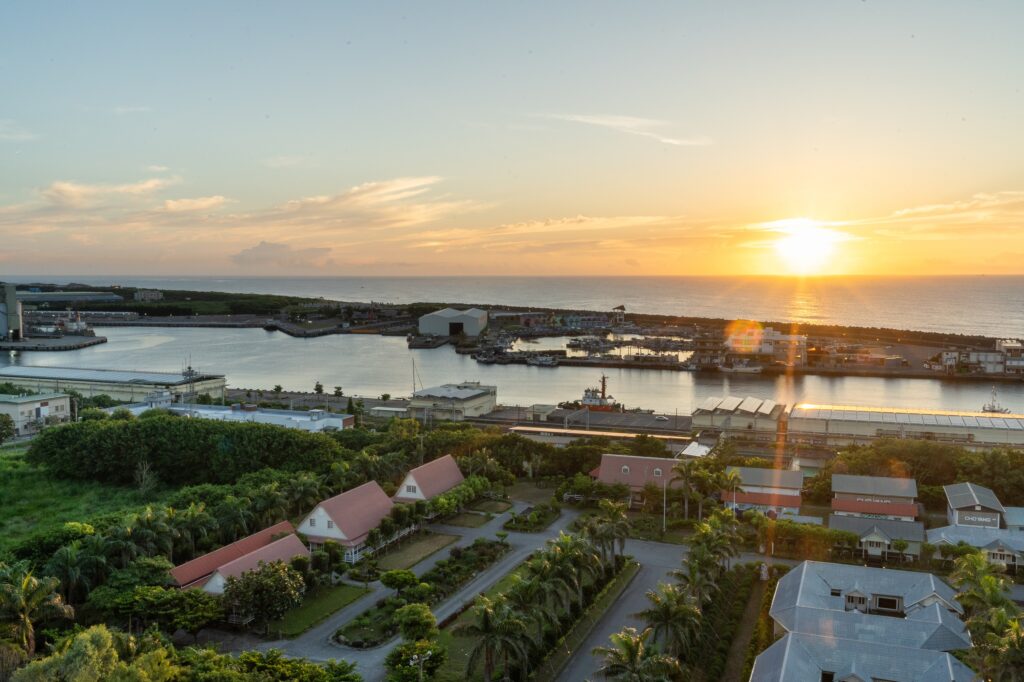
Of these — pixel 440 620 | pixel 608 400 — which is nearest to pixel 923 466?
pixel 440 620

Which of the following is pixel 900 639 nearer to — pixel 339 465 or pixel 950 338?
pixel 339 465

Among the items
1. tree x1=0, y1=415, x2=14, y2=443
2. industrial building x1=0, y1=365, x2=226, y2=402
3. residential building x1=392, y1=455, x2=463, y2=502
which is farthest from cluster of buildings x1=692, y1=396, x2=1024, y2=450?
tree x1=0, y1=415, x2=14, y2=443

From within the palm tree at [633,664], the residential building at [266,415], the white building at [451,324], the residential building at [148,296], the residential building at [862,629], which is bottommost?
the residential building at [862,629]

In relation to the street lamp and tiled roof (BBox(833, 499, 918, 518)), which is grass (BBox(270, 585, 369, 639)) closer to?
the street lamp

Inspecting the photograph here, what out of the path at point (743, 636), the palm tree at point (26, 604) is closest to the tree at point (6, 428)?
the palm tree at point (26, 604)

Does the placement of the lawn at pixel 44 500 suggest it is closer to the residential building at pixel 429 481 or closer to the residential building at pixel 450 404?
the residential building at pixel 429 481
